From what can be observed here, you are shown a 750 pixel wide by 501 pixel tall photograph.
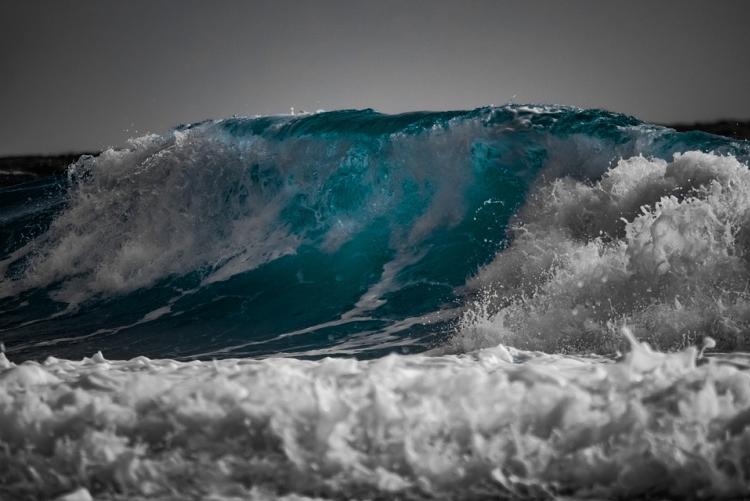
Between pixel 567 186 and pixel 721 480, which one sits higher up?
pixel 567 186

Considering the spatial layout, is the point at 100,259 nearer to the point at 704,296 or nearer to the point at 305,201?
the point at 305,201

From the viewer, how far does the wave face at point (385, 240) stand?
3.85m

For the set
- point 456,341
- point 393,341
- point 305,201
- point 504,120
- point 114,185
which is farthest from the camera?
point 114,185

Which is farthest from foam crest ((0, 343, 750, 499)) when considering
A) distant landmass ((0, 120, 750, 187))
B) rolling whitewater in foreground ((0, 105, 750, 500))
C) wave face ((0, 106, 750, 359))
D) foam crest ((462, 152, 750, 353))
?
distant landmass ((0, 120, 750, 187))

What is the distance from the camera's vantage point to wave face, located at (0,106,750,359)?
12.6ft

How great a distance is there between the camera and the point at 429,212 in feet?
21.8

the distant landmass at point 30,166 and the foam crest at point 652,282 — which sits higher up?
the distant landmass at point 30,166

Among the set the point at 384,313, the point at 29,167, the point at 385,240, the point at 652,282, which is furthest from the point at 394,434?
the point at 29,167

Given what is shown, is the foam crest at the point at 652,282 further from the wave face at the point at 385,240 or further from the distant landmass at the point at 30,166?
the distant landmass at the point at 30,166

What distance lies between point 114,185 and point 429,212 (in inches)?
154

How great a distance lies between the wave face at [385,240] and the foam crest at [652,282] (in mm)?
12

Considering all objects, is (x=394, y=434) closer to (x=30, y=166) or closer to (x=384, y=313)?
(x=384, y=313)

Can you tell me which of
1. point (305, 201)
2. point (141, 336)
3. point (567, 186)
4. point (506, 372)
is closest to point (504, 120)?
point (567, 186)

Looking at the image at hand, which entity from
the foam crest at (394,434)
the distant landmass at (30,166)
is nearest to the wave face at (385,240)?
the foam crest at (394,434)
